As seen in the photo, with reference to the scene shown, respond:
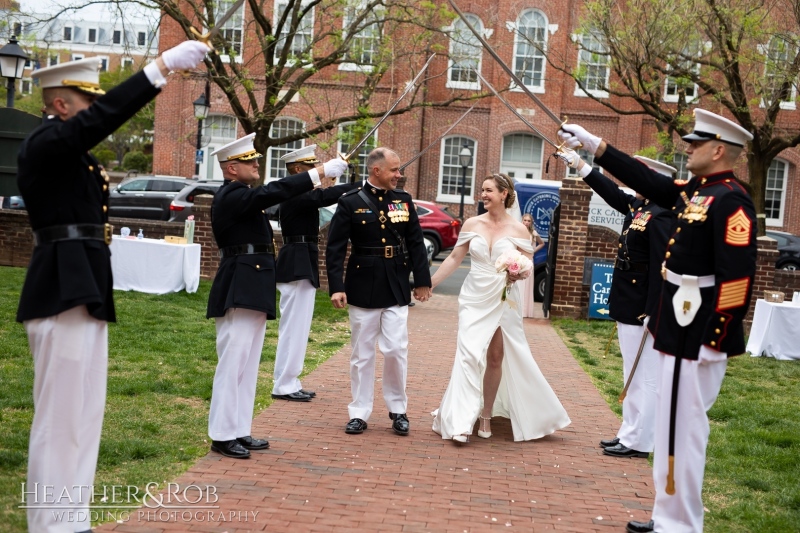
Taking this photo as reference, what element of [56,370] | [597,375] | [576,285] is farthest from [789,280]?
[56,370]

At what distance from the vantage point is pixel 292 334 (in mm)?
8875

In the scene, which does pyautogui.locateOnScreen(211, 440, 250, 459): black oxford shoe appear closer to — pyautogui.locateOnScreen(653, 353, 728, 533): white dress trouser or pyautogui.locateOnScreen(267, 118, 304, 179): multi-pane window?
pyautogui.locateOnScreen(653, 353, 728, 533): white dress trouser

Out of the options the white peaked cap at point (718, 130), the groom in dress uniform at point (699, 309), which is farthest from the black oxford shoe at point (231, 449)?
Result: the white peaked cap at point (718, 130)

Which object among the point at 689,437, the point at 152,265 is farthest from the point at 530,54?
the point at 689,437

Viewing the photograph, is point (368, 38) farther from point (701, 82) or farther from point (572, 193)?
point (701, 82)

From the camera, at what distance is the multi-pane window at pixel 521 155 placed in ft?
126

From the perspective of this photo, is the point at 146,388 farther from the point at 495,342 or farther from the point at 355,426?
the point at 495,342

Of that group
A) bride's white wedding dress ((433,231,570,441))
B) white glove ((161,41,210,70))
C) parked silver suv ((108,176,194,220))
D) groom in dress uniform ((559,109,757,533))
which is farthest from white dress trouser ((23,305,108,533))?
parked silver suv ((108,176,194,220))

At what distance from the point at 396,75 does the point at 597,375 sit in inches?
874

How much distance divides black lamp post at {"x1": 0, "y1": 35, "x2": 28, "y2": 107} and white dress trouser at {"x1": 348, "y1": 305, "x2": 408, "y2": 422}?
882 cm

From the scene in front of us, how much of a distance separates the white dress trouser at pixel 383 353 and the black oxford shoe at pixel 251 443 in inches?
41.0

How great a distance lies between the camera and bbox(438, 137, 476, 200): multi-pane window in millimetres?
38594

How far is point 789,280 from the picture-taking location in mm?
17562

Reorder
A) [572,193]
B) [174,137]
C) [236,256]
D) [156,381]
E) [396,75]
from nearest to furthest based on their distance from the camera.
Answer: [236,256]
[156,381]
[572,193]
[396,75]
[174,137]
